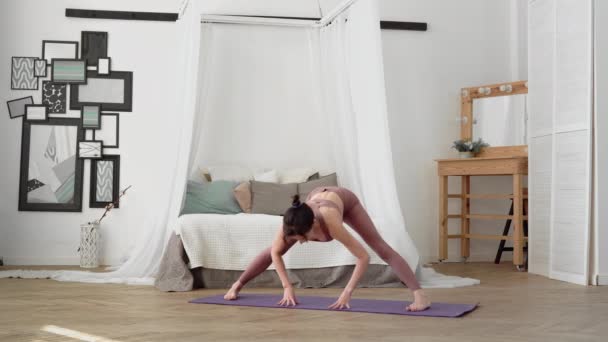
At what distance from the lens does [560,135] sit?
5.64 metres

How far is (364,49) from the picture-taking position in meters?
5.64

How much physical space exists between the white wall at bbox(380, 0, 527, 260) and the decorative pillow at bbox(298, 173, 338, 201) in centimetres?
107

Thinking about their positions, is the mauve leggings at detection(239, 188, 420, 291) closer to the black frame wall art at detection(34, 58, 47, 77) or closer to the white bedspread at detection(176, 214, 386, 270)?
the white bedspread at detection(176, 214, 386, 270)

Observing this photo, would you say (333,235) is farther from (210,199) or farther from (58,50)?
(58,50)

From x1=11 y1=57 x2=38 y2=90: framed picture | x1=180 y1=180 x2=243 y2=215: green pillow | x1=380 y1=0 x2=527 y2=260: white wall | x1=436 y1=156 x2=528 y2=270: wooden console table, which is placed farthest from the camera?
x1=380 y1=0 x2=527 y2=260: white wall

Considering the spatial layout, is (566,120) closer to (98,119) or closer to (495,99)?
(495,99)

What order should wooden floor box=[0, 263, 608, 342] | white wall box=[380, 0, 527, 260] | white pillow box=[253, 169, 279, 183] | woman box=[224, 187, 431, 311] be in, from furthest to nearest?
white wall box=[380, 0, 527, 260], white pillow box=[253, 169, 279, 183], woman box=[224, 187, 431, 311], wooden floor box=[0, 263, 608, 342]

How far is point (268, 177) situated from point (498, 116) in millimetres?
2418

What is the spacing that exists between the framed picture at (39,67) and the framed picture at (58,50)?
40 mm

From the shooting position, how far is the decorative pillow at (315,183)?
6.43 meters

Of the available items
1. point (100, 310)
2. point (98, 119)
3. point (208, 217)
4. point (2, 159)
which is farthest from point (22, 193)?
point (100, 310)

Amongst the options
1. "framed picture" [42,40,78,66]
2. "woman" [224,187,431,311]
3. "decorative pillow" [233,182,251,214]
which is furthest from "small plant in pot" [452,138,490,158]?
"framed picture" [42,40,78,66]

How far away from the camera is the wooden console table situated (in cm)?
654

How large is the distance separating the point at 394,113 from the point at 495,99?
1012mm
